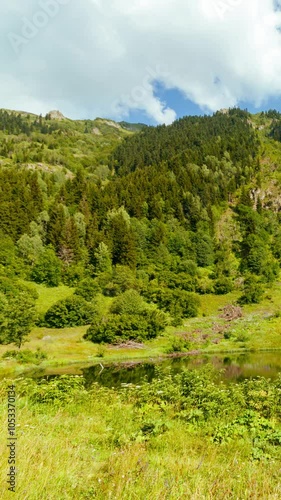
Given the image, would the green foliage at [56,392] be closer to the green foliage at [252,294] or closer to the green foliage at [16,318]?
the green foliage at [16,318]

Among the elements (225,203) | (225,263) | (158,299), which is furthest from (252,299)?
(225,203)

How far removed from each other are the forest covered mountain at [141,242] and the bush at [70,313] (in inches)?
9.5

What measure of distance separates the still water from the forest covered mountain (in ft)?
47.6

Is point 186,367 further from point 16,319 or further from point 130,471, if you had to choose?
point 130,471

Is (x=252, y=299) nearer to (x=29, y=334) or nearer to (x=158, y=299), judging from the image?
(x=158, y=299)

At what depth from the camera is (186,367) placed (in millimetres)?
51719

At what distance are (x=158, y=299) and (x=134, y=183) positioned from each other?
81.1 meters

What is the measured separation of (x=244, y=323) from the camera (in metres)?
80.8

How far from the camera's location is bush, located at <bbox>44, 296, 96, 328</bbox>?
75562mm

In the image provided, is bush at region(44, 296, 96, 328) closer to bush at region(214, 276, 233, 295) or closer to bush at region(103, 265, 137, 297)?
bush at region(103, 265, 137, 297)

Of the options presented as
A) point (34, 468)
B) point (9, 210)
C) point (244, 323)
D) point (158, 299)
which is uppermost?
point (9, 210)

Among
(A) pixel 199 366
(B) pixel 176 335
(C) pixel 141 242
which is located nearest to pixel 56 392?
(A) pixel 199 366

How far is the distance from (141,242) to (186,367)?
74470mm

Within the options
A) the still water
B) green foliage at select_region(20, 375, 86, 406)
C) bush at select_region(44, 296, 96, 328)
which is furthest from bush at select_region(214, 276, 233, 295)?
green foliage at select_region(20, 375, 86, 406)
